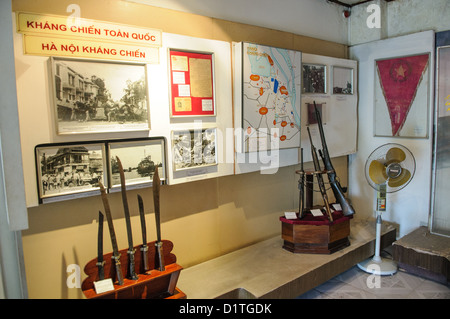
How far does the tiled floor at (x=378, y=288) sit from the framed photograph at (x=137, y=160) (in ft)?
5.66

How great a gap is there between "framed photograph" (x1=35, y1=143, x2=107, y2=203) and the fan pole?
2549 mm

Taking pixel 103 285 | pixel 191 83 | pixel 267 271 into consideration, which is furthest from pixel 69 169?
pixel 267 271

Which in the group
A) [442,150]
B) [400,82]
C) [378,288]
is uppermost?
[400,82]

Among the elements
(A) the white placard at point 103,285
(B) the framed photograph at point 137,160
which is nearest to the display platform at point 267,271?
(A) the white placard at point 103,285

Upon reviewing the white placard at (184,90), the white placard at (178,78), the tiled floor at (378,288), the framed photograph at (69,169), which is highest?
the white placard at (178,78)

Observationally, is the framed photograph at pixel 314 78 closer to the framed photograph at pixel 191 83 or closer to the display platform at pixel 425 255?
the framed photograph at pixel 191 83

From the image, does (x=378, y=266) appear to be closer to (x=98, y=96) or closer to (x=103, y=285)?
(x=103, y=285)

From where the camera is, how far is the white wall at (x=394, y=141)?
140 inches

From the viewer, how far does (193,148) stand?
2.63 m

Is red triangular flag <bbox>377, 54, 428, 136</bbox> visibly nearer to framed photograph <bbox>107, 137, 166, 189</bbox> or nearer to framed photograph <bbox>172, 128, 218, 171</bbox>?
framed photograph <bbox>172, 128, 218, 171</bbox>

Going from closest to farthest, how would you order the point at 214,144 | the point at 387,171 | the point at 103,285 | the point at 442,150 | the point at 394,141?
the point at 103,285 → the point at 214,144 → the point at 387,171 → the point at 442,150 → the point at 394,141

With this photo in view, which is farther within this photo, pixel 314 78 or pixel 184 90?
pixel 314 78

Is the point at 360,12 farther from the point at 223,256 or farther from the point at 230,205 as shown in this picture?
the point at 223,256

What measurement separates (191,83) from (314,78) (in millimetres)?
1602
